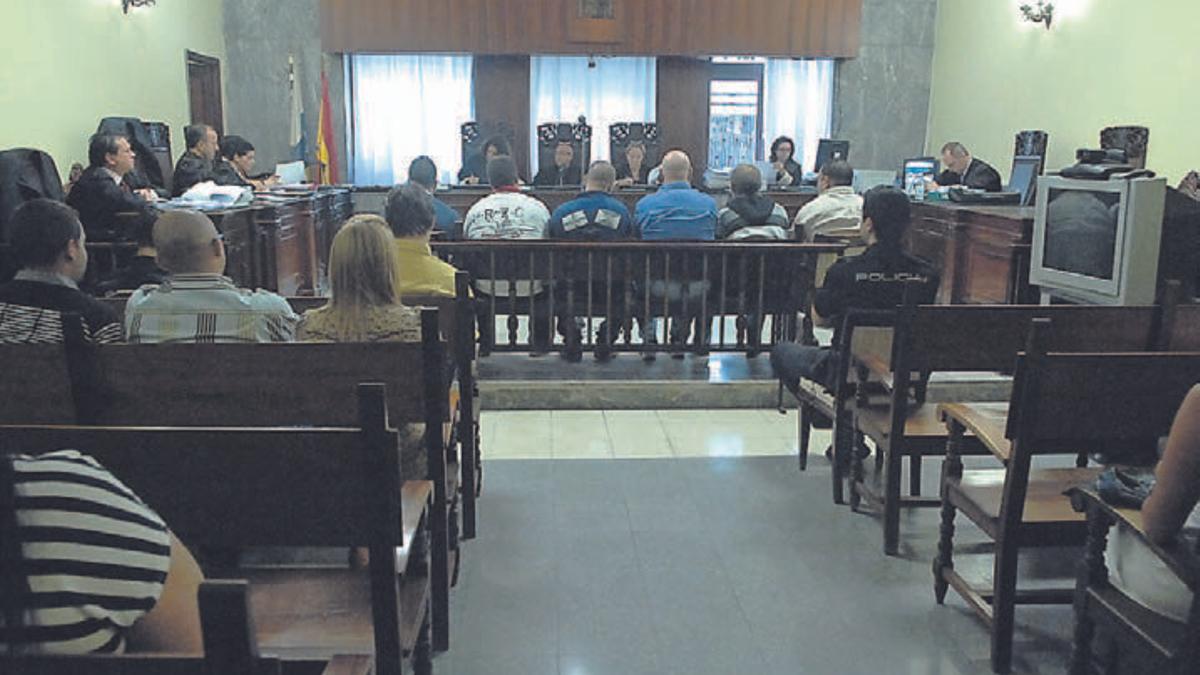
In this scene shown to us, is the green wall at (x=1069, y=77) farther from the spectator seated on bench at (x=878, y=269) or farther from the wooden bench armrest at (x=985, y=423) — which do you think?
the wooden bench armrest at (x=985, y=423)

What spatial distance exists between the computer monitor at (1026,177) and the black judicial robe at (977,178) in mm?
122

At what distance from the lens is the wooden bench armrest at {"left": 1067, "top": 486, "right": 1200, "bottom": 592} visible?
5.41ft

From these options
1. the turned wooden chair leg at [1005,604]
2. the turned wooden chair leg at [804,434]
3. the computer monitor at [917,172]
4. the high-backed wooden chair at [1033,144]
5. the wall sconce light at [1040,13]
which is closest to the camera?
the turned wooden chair leg at [1005,604]

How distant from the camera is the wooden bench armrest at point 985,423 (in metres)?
2.44

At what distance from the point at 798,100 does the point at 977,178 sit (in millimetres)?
3467

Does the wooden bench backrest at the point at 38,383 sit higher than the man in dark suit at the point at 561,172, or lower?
lower

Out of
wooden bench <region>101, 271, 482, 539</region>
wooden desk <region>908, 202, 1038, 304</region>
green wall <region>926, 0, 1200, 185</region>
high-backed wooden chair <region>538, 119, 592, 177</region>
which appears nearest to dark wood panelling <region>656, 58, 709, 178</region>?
high-backed wooden chair <region>538, 119, 592, 177</region>

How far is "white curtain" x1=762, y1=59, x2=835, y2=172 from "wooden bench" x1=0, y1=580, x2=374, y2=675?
33.5 feet

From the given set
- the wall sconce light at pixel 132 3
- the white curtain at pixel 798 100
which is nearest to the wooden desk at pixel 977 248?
the white curtain at pixel 798 100

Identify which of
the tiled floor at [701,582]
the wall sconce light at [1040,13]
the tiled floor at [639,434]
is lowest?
the tiled floor at [701,582]

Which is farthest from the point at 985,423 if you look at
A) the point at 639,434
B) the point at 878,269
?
the point at 639,434

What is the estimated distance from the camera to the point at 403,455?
245 cm

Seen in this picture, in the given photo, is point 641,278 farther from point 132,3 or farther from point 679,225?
point 132,3

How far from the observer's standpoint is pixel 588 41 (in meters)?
10.1
